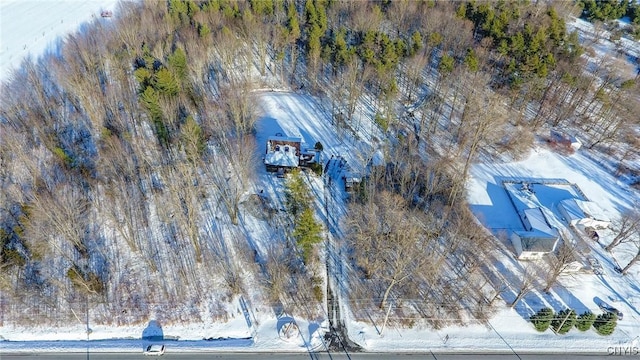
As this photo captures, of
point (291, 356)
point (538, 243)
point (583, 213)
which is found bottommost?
point (291, 356)

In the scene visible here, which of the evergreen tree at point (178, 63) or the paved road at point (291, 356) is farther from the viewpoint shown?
the evergreen tree at point (178, 63)

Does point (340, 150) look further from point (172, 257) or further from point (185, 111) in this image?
point (172, 257)

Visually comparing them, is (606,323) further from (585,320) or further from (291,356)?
(291,356)

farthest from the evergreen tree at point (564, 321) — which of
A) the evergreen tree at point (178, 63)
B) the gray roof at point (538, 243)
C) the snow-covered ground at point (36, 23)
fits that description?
the snow-covered ground at point (36, 23)

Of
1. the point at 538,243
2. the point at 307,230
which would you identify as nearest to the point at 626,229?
the point at 538,243

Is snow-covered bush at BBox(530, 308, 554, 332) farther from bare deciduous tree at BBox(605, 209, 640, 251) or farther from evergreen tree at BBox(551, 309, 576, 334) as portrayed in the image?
bare deciduous tree at BBox(605, 209, 640, 251)

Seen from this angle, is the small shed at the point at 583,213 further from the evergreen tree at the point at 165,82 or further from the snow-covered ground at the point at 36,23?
the snow-covered ground at the point at 36,23
